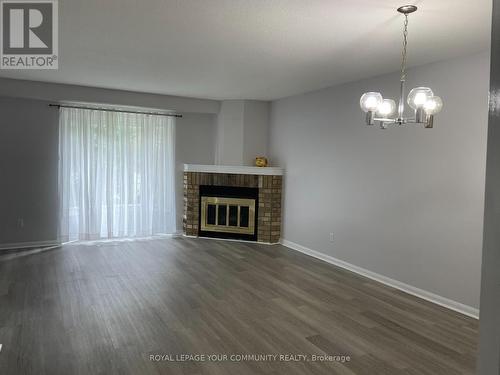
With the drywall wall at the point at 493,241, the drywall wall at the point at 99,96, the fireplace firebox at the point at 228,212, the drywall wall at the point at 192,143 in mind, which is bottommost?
the fireplace firebox at the point at 228,212

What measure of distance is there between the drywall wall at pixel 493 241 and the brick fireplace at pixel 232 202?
5.74 m

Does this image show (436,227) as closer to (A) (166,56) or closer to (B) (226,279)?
(B) (226,279)

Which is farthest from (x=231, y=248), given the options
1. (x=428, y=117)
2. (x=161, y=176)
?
(x=428, y=117)

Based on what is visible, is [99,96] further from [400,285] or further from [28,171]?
[400,285]

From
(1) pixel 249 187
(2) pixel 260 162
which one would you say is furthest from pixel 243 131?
(1) pixel 249 187

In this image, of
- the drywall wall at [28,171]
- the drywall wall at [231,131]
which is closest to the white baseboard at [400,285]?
the drywall wall at [231,131]

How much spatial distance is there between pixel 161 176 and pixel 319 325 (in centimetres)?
444

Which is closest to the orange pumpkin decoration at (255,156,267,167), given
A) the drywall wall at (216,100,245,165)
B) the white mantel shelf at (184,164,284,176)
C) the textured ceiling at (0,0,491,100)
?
the white mantel shelf at (184,164,284,176)

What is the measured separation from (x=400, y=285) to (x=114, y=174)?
15.5 ft

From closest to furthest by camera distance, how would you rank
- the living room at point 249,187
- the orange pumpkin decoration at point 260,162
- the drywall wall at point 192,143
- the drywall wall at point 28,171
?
the living room at point 249,187 < the drywall wall at point 28,171 < the orange pumpkin decoration at point 260,162 < the drywall wall at point 192,143

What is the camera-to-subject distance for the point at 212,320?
3.50m

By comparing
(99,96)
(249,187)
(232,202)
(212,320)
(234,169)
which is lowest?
(212,320)

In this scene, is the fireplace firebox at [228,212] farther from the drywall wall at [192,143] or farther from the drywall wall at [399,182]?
the drywall wall at [399,182]

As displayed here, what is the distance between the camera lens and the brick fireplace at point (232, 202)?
22.0ft
